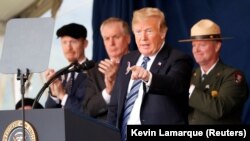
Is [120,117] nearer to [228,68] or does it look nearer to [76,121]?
[228,68]

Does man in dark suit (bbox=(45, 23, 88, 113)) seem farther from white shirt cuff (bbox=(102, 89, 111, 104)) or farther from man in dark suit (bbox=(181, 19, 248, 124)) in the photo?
man in dark suit (bbox=(181, 19, 248, 124))

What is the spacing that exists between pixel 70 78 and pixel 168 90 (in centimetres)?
87

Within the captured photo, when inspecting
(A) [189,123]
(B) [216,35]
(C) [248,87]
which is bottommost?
(A) [189,123]

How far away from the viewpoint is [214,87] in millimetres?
4242

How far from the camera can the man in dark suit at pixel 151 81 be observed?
4.30 meters

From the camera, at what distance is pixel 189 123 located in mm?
4277

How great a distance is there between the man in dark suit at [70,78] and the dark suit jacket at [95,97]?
45mm

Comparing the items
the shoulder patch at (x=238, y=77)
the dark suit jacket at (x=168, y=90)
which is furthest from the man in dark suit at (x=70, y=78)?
the shoulder patch at (x=238, y=77)

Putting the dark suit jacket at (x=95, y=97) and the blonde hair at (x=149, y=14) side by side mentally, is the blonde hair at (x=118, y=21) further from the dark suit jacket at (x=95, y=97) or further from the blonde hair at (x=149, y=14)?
the dark suit jacket at (x=95, y=97)

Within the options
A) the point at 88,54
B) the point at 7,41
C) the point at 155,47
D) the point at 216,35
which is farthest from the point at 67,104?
the point at 7,41

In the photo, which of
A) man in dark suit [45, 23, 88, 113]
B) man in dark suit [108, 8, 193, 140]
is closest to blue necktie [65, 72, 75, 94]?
man in dark suit [45, 23, 88, 113]

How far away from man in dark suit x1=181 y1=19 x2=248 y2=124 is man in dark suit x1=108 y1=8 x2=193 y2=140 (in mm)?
69

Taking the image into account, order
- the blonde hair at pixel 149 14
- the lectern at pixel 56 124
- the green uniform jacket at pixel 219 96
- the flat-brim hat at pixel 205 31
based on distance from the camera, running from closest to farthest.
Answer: the lectern at pixel 56 124, the green uniform jacket at pixel 219 96, the flat-brim hat at pixel 205 31, the blonde hair at pixel 149 14

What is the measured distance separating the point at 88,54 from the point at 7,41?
230cm
